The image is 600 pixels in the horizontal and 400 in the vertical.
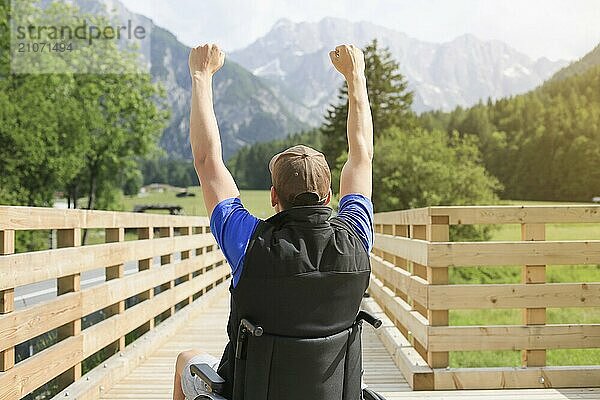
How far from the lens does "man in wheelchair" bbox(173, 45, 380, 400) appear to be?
2.39 metres

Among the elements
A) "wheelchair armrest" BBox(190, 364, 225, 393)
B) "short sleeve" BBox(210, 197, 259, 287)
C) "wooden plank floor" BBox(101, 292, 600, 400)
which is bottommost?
"wooden plank floor" BBox(101, 292, 600, 400)

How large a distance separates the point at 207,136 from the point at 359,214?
1.68 ft

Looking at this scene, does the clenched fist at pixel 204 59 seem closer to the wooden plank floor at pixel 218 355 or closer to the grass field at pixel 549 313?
the wooden plank floor at pixel 218 355

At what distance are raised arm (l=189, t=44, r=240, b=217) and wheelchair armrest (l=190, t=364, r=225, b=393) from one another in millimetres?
519

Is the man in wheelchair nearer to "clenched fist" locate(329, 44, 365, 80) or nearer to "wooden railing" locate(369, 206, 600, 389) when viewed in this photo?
"clenched fist" locate(329, 44, 365, 80)

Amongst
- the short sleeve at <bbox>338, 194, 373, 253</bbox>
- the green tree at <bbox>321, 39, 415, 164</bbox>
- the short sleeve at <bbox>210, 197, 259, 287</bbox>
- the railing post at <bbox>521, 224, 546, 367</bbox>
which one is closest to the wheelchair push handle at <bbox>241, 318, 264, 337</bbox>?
the short sleeve at <bbox>210, 197, 259, 287</bbox>

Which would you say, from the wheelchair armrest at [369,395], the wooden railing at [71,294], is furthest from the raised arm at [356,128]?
the wooden railing at [71,294]

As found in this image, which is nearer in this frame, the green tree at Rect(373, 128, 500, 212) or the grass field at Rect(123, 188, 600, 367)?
the grass field at Rect(123, 188, 600, 367)

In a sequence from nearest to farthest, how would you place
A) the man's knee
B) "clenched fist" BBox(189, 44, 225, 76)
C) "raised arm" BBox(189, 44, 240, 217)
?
1. "raised arm" BBox(189, 44, 240, 217)
2. "clenched fist" BBox(189, 44, 225, 76)
3. the man's knee

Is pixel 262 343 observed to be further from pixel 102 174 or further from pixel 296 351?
pixel 102 174

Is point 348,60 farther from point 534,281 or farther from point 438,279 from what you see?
point 534,281

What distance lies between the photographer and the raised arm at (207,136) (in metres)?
2.54

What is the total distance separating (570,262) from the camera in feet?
16.4

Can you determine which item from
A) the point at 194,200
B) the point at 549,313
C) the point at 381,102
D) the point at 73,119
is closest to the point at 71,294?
the point at 549,313
